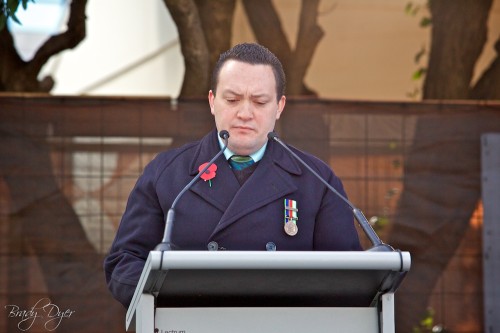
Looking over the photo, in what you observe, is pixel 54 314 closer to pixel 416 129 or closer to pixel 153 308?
pixel 416 129

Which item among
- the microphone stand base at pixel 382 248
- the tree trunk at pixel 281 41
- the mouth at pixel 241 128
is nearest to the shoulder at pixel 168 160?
the mouth at pixel 241 128

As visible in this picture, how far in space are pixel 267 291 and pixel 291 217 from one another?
0.52 m

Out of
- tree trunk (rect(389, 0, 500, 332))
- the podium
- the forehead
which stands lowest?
tree trunk (rect(389, 0, 500, 332))

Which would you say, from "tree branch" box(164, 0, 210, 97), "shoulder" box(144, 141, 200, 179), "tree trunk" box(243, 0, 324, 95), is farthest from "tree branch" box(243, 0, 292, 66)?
"shoulder" box(144, 141, 200, 179)

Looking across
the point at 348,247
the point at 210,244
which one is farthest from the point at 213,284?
the point at 348,247

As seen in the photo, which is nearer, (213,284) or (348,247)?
(213,284)

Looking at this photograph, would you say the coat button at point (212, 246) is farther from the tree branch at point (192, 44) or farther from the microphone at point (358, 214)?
the tree branch at point (192, 44)

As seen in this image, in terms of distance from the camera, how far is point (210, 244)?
3.27m

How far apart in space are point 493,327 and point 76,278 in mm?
2502

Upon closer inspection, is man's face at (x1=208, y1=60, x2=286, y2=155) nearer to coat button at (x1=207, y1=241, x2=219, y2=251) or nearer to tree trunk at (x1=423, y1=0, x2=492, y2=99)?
coat button at (x1=207, y1=241, x2=219, y2=251)

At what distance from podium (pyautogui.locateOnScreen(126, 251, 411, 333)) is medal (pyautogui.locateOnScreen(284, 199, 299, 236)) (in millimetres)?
402

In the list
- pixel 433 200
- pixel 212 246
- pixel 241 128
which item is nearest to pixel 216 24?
pixel 433 200

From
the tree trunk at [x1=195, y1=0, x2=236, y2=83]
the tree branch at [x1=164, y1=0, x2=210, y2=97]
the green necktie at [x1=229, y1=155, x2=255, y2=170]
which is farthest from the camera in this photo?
the tree trunk at [x1=195, y1=0, x2=236, y2=83]

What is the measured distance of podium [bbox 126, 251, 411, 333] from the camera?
2.76m
